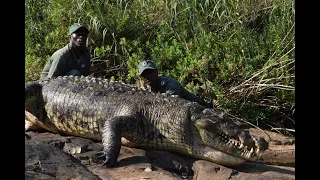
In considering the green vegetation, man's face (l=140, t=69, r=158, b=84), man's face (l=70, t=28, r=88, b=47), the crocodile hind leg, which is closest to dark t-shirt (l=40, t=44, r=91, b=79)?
man's face (l=70, t=28, r=88, b=47)

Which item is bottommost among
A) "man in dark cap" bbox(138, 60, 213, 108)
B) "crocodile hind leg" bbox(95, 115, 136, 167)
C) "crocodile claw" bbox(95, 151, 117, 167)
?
"crocodile claw" bbox(95, 151, 117, 167)

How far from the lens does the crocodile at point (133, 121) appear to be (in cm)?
478

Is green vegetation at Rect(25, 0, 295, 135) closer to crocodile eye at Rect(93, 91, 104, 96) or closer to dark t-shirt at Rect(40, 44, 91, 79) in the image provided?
dark t-shirt at Rect(40, 44, 91, 79)

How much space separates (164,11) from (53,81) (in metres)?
4.04

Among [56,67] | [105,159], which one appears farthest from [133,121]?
[56,67]

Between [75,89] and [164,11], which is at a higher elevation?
[164,11]

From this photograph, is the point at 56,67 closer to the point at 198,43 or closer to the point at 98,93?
the point at 98,93

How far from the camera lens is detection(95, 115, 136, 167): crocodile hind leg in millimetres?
4664

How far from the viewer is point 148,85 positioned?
230 inches

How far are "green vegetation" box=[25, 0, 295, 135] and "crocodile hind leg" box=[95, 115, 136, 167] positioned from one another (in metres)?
2.39

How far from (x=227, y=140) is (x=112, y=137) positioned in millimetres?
1159

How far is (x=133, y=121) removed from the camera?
16.7 feet
